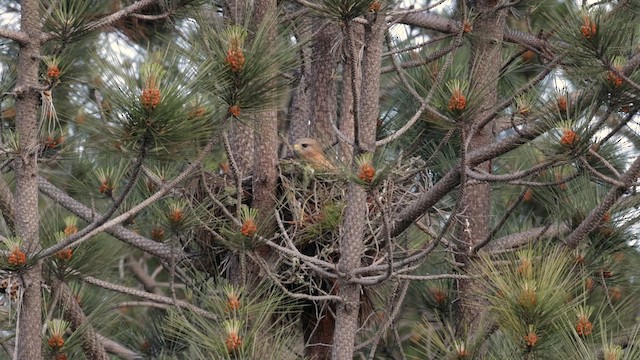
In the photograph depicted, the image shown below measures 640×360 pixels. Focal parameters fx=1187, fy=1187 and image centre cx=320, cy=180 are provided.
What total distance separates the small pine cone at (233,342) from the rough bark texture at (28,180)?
0.92 metres

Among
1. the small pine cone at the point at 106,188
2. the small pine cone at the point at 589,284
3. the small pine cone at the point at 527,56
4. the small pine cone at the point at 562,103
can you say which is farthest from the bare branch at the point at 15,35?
the small pine cone at the point at 527,56

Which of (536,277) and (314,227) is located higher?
(314,227)

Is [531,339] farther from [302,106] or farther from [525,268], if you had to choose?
[302,106]

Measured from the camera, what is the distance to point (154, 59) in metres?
3.70

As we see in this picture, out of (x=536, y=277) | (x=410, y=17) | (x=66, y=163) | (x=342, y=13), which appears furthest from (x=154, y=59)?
(x=66, y=163)

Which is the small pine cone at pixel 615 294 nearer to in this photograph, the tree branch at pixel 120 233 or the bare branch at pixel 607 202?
the bare branch at pixel 607 202

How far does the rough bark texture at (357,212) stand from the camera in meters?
4.36

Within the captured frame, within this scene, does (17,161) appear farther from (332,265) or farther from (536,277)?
(536,277)

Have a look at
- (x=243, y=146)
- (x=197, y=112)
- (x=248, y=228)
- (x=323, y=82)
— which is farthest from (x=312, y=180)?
(x=197, y=112)

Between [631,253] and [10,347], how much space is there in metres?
2.82

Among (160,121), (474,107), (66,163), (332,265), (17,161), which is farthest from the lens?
(66,163)

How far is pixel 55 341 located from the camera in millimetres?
4395

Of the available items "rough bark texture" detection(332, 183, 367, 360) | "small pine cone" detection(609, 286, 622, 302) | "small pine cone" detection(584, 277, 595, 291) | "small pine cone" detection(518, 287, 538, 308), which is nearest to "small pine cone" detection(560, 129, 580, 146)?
"small pine cone" detection(518, 287, 538, 308)

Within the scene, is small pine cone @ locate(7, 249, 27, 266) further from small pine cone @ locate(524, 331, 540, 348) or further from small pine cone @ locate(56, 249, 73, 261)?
small pine cone @ locate(524, 331, 540, 348)
